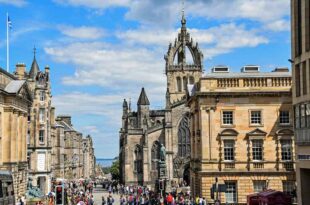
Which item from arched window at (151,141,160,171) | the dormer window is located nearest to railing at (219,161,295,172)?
the dormer window

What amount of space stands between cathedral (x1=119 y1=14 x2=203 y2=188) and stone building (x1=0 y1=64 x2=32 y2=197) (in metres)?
32.6

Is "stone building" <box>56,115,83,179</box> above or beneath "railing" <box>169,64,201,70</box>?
beneath

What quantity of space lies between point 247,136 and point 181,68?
69.7 metres

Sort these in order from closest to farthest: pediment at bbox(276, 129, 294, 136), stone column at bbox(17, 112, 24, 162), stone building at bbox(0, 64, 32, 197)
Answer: pediment at bbox(276, 129, 294, 136), stone building at bbox(0, 64, 32, 197), stone column at bbox(17, 112, 24, 162)

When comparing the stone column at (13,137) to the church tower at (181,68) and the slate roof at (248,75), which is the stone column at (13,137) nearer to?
the slate roof at (248,75)

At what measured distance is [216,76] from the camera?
51.3m

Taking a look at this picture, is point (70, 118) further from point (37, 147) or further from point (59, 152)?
point (37, 147)

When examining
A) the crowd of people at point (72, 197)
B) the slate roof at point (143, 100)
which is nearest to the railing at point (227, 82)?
the crowd of people at point (72, 197)

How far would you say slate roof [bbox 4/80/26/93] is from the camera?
55.7 meters

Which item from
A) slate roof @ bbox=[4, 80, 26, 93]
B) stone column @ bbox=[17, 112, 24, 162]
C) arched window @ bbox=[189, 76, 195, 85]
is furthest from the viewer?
arched window @ bbox=[189, 76, 195, 85]

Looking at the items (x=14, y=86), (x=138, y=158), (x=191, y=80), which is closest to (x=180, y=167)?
(x=138, y=158)

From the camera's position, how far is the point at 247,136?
4944cm

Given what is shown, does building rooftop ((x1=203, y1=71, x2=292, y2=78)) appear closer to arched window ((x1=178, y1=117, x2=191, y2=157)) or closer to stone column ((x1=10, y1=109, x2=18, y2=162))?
stone column ((x1=10, y1=109, x2=18, y2=162))

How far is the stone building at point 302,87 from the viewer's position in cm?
3409
